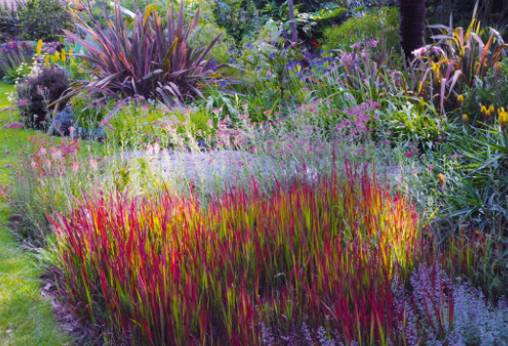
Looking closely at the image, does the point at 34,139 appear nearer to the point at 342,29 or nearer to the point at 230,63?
the point at 230,63

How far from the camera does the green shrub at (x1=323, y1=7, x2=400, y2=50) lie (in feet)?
35.1

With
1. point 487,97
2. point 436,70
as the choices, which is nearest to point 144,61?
point 436,70

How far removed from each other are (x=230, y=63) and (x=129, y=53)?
1701mm

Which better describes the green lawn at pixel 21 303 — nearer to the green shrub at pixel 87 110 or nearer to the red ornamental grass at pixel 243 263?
the red ornamental grass at pixel 243 263

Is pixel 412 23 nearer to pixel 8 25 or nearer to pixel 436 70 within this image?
pixel 436 70

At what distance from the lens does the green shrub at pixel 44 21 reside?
16000 mm

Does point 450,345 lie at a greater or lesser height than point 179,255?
lesser

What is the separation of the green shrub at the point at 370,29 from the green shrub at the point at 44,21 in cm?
775

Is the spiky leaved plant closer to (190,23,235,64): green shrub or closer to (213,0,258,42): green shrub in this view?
(190,23,235,64): green shrub

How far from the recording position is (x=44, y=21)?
16000 mm

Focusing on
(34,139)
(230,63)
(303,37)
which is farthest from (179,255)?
(303,37)

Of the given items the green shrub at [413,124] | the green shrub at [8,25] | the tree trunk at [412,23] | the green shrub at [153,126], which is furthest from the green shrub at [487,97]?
the green shrub at [8,25]

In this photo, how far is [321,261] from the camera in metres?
3.08

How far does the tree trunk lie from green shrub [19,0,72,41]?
1076cm
